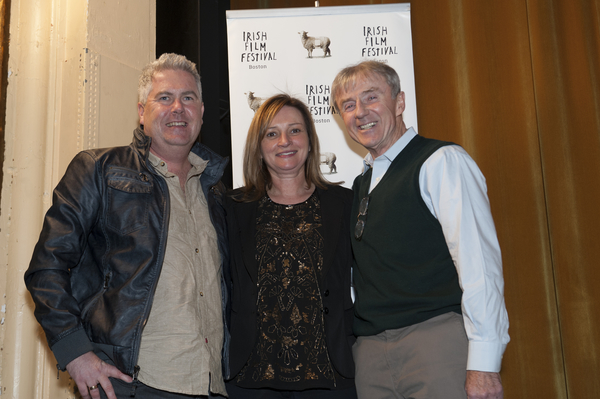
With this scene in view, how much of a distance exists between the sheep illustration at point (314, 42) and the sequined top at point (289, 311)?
139 cm

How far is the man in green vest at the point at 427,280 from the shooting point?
156 cm

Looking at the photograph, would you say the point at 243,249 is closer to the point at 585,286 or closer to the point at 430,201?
the point at 430,201

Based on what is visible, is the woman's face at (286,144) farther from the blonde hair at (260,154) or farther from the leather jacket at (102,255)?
the leather jacket at (102,255)

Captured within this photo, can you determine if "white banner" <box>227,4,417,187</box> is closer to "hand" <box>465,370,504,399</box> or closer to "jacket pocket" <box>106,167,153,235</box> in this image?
"jacket pocket" <box>106,167,153,235</box>

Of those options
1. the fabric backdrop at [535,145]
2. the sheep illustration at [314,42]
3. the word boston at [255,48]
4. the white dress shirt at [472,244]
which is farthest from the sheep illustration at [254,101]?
the white dress shirt at [472,244]

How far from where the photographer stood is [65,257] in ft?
5.61

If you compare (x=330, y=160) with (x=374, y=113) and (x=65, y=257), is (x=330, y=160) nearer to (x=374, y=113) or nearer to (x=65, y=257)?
(x=374, y=113)

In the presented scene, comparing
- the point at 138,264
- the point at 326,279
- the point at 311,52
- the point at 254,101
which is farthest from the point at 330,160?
the point at 138,264

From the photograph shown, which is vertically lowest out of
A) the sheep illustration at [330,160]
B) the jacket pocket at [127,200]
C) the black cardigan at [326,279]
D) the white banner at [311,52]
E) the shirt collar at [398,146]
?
the black cardigan at [326,279]

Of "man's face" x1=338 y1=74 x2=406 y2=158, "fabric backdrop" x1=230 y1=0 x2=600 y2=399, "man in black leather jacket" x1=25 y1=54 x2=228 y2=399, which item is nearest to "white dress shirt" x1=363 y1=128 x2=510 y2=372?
"man's face" x1=338 y1=74 x2=406 y2=158

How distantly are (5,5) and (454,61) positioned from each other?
117 inches

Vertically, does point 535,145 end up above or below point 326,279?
above

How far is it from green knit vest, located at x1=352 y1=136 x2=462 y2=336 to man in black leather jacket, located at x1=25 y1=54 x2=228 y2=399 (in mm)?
640

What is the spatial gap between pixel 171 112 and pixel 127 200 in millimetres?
449
